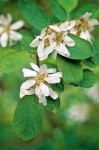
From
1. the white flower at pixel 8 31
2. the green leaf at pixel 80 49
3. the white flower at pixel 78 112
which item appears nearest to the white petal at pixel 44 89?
the green leaf at pixel 80 49

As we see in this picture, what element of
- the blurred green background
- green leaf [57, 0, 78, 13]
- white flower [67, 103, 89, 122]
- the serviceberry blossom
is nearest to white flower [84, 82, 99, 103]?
the blurred green background

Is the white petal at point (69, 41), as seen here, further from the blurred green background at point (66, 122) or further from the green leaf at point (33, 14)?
the blurred green background at point (66, 122)

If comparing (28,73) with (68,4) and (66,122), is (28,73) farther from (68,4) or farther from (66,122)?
(66,122)

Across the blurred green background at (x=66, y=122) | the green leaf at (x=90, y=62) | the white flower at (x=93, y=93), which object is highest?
the green leaf at (x=90, y=62)

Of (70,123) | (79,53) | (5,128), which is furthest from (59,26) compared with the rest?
(70,123)

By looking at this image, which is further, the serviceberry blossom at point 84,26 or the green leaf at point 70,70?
the serviceberry blossom at point 84,26

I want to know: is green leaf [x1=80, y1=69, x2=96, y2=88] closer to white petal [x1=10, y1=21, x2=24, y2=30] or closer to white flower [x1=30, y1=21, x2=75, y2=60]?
white flower [x1=30, y1=21, x2=75, y2=60]

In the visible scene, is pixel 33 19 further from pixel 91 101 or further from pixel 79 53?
pixel 91 101

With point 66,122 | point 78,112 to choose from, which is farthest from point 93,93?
point 66,122
